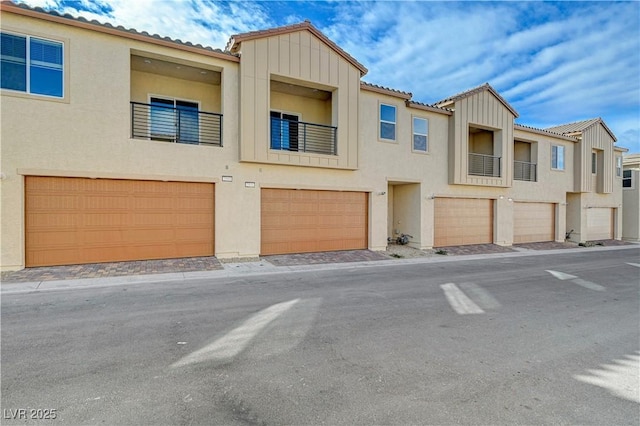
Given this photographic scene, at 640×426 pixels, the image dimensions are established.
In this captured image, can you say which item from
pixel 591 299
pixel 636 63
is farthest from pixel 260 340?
pixel 636 63

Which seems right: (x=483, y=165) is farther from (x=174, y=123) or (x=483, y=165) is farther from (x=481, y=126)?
(x=174, y=123)

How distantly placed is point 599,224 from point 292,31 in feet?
77.0

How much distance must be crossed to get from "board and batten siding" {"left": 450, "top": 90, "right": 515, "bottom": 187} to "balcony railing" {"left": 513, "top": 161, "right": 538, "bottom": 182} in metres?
2.41

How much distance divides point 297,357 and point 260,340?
2.42ft

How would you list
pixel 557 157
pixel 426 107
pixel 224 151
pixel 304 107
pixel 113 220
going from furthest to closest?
pixel 557 157 → pixel 426 107 → pixel 304 107 → pixel 224 151 → pixel 113 220

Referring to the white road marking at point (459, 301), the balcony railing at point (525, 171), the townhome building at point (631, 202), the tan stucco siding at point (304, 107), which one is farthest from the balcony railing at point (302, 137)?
the townhome building at point (631, 202)

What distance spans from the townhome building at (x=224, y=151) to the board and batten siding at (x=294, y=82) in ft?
0.16

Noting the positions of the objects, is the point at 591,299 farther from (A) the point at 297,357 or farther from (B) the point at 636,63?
(B) the point at 636,63

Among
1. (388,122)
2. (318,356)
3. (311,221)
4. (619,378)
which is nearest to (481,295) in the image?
(619,378)

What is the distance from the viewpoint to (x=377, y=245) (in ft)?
44.3

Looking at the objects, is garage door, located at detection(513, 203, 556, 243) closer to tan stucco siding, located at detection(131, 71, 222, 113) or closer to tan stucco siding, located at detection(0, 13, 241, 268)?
tan stucco siding, located at detection(131, 71, 222, 113)

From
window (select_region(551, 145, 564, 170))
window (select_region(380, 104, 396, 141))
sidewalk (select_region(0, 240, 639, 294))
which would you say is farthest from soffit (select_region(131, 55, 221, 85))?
window (select_region(551, 145, 564, 170))

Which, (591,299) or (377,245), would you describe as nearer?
(591,299)

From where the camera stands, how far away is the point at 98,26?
893 cm
